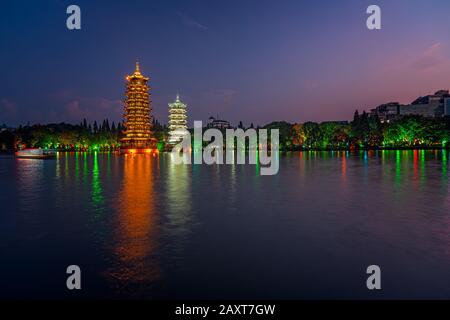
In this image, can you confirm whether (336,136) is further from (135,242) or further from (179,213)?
(135,242)

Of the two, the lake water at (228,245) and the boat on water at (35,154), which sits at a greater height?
the boat on water at (35,154)

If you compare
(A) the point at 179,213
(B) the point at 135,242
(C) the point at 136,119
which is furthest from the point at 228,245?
(C) the point at 136,119

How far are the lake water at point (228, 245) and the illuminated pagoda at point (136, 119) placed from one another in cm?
10548

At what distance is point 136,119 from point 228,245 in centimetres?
11991

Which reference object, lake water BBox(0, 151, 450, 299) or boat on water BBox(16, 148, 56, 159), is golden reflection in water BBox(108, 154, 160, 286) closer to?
lake water BBox(0, 151, 450, 299)

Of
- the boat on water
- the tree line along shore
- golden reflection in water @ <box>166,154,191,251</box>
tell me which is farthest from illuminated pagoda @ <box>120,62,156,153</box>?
golden reflection in water @ <box>166,154,191,251</box>

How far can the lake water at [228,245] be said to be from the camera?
812 cm

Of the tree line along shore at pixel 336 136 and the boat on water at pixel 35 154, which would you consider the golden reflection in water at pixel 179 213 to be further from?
the tree line along shore at pixel 336 136

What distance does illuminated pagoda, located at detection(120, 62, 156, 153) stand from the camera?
409ft

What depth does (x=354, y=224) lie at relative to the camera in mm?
13906

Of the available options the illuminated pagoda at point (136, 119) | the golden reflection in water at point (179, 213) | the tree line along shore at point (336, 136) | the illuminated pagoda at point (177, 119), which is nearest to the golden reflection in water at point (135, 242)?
the golden reflection in water at point (179, 213)

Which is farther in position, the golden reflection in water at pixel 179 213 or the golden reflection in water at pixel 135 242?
the golden reflection in water at pixel 179 213

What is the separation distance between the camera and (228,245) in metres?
11.2
